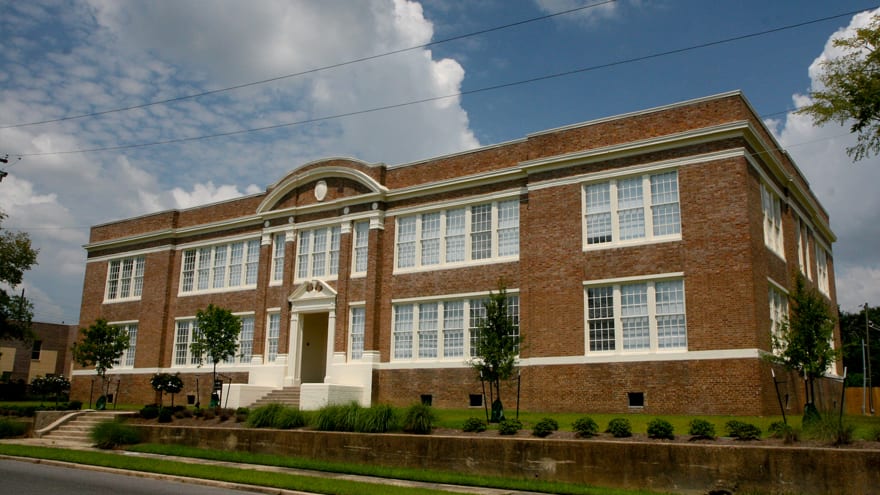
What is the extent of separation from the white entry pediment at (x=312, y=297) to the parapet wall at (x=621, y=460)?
11545 mm

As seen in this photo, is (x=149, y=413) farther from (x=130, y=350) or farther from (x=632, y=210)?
(x=632, y=210)

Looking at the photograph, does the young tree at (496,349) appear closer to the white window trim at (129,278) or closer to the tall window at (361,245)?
the tall window at (361,245)

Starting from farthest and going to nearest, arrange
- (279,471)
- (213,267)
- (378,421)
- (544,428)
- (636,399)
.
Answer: (213,267) → (636,399) → (378,421) → (279,471) → (544,428)

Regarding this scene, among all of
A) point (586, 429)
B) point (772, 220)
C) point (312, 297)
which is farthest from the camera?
point (312, 297)

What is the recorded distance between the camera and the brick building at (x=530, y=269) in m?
23.3

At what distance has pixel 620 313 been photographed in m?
24.7

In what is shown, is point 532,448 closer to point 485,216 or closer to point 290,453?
point 290,453

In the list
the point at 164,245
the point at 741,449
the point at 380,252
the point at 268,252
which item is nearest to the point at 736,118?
the point at 741,449

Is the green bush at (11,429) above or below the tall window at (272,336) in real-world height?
below

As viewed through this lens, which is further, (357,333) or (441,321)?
(357,333)

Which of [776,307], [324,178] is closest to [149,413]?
[324,178]

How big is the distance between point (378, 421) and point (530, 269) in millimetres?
9235

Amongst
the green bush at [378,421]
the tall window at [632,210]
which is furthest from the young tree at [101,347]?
the tall window at [632,210]

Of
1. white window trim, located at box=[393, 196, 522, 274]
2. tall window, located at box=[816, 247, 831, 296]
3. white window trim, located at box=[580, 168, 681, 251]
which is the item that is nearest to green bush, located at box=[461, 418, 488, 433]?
white window trim, located at box=[580, 168, 681, 251]
